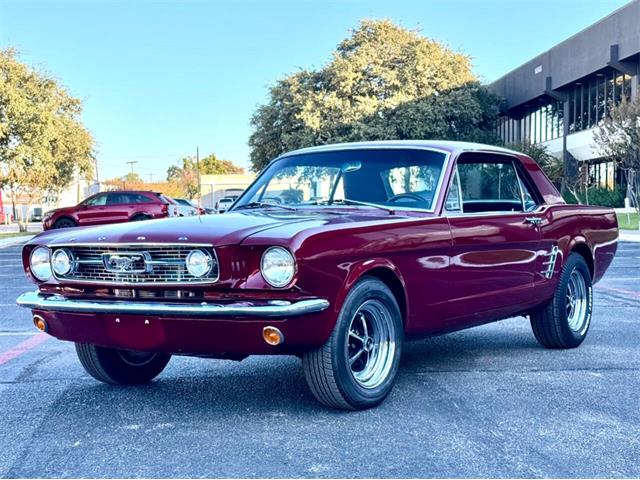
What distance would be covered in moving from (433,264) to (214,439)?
1.73 m

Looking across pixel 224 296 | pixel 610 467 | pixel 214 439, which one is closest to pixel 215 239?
pixel 224 296

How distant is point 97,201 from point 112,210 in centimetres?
93

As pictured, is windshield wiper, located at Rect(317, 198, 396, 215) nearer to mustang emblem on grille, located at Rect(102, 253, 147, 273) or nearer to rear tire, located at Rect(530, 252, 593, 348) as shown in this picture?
mustang emblem on grille, located at Rect(102, 253, 147, 273)

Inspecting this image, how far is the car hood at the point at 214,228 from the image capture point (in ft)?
13.3

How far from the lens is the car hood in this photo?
13.3 ft

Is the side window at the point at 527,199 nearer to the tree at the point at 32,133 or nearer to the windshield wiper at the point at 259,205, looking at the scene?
the windshield wiper at the point at 259,205

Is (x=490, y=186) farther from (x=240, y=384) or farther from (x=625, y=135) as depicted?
(x=625, y=135)

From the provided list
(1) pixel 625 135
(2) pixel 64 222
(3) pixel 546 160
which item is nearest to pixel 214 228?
(2) pixel 64 222

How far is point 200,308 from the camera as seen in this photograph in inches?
155

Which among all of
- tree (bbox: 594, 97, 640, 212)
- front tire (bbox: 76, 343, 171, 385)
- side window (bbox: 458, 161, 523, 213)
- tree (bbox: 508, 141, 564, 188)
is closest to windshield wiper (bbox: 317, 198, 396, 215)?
side window (bbox: 458, 161, 523, 213)

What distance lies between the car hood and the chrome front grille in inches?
1.7

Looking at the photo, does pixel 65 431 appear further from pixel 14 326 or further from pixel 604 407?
pixel 14 326

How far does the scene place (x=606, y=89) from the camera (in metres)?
37.0

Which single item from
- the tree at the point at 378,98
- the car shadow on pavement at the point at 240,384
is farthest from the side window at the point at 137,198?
the car shadow on pavement at the point at 240,384
